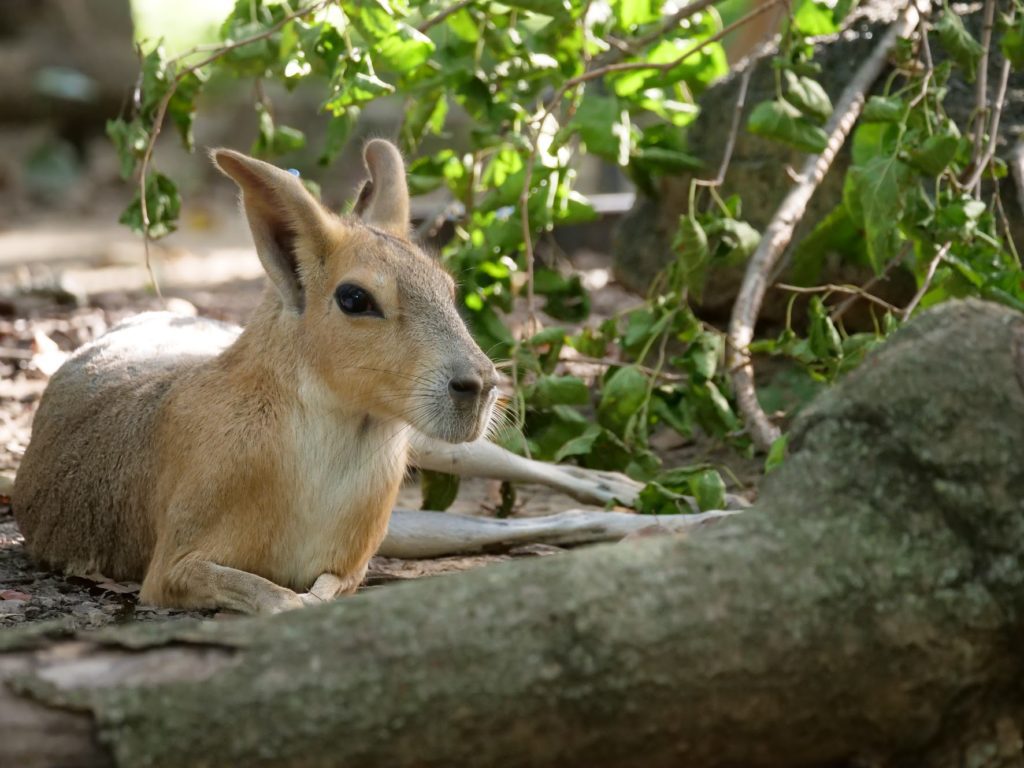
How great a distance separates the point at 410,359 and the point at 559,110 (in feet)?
9.91

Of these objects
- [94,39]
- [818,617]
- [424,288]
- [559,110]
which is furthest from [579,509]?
[94,39]

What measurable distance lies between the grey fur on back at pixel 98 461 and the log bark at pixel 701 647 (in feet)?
6.49

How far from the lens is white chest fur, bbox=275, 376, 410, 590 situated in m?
A: 3.48

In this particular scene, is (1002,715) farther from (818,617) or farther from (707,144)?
(707,144)

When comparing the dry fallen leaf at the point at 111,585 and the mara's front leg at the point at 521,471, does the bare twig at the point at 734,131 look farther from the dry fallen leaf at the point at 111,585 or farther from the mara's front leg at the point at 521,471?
the dry fallen leaf at the point at 111,585

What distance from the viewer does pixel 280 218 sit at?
3.51 meters

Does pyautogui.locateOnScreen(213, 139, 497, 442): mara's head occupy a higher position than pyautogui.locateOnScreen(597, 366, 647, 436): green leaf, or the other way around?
pyautogui.locateOnScreen(213, 139, 497, 442): mara's head

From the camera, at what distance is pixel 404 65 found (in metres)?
4.06

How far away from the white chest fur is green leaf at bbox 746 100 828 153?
1.53 m

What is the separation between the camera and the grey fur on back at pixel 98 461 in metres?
3.91

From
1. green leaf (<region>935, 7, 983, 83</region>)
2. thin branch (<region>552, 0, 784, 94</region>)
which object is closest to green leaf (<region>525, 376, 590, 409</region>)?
thin branch (<region>552, 0, 784, 94</region>)

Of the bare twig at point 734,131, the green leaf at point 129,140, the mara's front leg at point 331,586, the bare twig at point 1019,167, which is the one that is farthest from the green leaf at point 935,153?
the green leaf at point 129,140

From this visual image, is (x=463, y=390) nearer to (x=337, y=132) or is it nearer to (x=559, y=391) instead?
(x=559, y=391)

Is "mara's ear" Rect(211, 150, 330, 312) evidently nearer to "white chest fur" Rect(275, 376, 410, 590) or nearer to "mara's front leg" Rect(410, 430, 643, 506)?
"white chest fur" Rect(275, 376, 410, 590)
